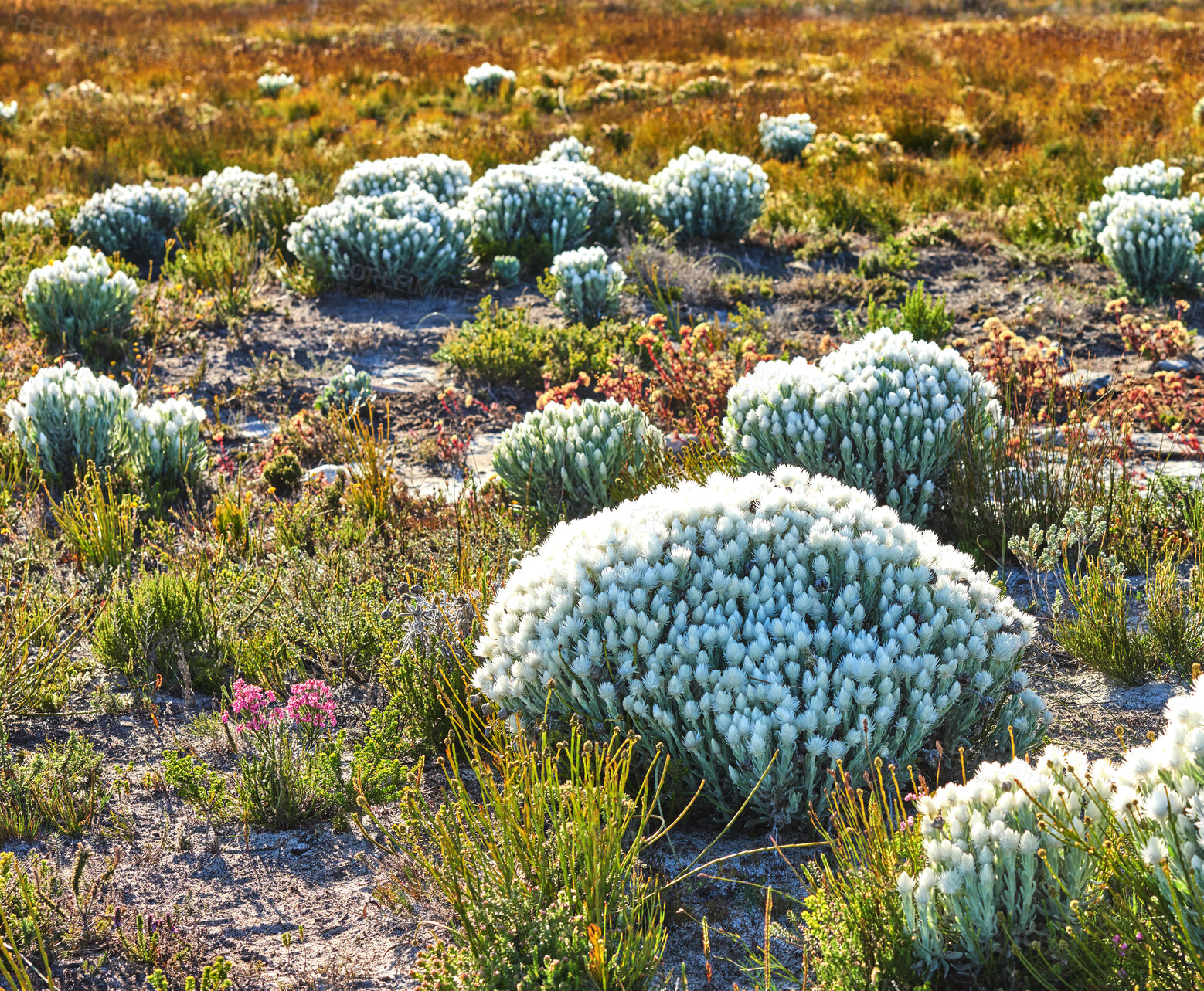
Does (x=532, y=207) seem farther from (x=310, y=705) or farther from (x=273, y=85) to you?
(x=273, y=85)

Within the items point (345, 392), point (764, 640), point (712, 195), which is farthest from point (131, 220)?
point (764, 640)

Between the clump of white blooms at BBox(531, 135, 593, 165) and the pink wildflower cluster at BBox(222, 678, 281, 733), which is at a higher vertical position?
the clump of white blooms at BBox(531, 135, 593, 165)

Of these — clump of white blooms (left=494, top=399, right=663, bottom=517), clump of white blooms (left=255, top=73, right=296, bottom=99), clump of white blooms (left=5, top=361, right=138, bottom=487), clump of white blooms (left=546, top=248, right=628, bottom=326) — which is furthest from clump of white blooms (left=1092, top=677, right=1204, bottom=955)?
clump of white blooms (left=255, top=73, right=296, bottom=99)

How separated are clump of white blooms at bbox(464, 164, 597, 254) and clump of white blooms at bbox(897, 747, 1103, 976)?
25.1 feet

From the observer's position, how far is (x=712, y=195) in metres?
9.41

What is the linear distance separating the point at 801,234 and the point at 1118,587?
691 cm

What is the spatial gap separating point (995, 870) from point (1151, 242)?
23.8ft

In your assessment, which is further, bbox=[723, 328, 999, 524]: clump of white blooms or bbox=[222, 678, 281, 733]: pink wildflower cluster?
bbox=[723, 328, 999, 524]: clump of white blooms

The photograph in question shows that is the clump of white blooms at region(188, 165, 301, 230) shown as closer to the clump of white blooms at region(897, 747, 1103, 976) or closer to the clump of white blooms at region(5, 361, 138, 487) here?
the clump of white blooms at region(5, 361, 138, 487)

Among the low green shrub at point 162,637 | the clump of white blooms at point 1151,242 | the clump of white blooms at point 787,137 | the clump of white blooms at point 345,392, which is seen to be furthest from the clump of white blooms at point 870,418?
the clump of white blooms at point 787,137

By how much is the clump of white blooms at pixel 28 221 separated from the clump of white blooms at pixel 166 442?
507 cm

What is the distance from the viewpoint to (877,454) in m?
4.61

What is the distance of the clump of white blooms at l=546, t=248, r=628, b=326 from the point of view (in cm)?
773

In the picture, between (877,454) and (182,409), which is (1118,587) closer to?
(877,454)
